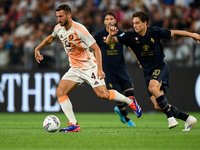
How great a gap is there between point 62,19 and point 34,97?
665cm

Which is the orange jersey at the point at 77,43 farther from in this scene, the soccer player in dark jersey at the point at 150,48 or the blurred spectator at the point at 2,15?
the blurred spectator at the point at 2,15

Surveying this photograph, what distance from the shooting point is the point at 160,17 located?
14375mm

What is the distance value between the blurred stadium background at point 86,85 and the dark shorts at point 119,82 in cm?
335

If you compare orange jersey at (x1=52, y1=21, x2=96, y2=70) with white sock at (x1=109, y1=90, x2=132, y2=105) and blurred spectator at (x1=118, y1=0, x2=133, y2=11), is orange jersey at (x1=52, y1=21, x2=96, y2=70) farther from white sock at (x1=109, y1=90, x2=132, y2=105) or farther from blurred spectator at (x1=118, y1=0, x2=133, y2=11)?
blurred spectator at (x1=118, y1=0, x2=133, y2=11)

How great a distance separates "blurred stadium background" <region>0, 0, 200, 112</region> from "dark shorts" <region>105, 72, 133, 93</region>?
132 inches

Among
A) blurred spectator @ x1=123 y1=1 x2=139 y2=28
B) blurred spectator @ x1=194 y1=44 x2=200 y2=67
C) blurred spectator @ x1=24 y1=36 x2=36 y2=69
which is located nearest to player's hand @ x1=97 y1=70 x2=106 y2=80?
blurred spectator @ x1=194 y1=44 x2=200 y2=67

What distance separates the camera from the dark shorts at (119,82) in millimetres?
9414

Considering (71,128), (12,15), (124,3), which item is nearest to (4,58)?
(12,15)

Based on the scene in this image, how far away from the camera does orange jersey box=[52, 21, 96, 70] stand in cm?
727

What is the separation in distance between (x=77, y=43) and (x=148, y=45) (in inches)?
51.3

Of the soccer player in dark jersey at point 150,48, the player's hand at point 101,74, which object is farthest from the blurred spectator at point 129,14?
the player's hand at point 101,74

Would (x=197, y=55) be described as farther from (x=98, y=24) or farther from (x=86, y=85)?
(x=98, y=24)

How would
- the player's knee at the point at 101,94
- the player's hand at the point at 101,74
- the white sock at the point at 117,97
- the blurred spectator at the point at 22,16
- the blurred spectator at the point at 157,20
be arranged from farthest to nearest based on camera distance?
1. the blurred spectator at the point at 22,16
2. the blurred spectator at the point at 157,20
3. the white sock at the point at 117,97
4. the player's knee at the point at 101,94
5. the player's hand at the point at 101,74

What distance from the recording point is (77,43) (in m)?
7.37
